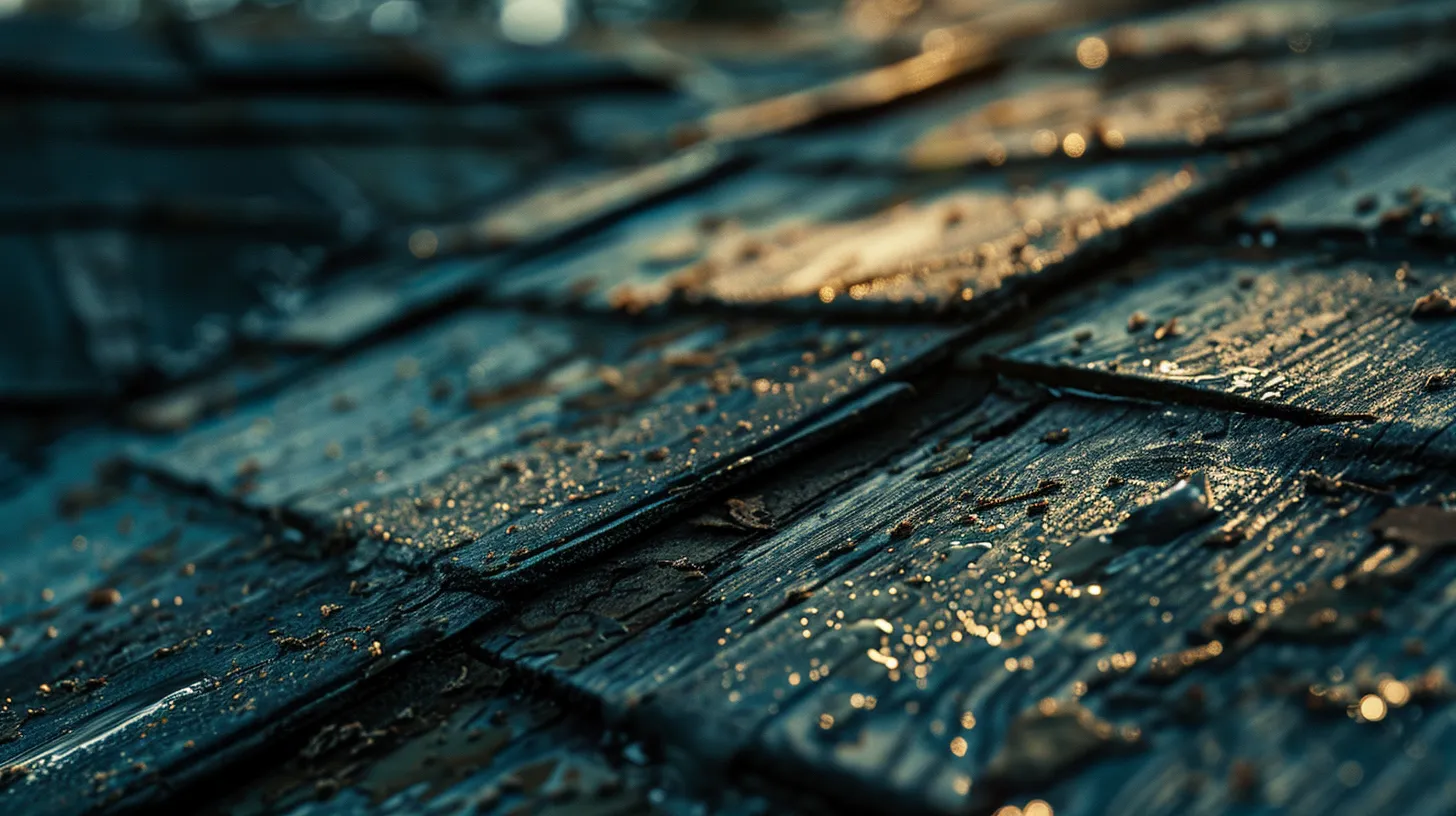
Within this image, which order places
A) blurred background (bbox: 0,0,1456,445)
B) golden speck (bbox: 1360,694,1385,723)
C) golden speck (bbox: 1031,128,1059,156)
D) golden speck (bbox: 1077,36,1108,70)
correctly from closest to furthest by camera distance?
golden speck (bbox: 1360,694,1385,723)
golden speck (bbox: 1031,128,1059,156)
blurred background (bbox: 0,0,1456,445)
golden speck (bbox: 1077,36,1108,70)

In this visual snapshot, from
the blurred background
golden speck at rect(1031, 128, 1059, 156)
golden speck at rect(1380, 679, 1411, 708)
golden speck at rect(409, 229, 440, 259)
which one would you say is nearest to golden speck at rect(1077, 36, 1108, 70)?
the blurred background

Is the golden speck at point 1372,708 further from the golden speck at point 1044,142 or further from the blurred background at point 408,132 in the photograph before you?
the golden speck at point 1044,142

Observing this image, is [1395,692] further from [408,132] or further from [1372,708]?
[408,132]

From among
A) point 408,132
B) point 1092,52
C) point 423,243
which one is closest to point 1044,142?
point 1092,52

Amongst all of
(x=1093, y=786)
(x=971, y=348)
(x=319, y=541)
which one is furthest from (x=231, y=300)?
(x=1093, y=786)

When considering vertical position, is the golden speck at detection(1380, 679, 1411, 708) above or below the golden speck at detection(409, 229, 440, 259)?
below

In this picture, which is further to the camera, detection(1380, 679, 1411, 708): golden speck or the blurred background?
the blurred background

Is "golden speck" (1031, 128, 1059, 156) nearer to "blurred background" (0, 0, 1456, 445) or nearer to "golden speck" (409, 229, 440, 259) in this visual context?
"blurred background" (0, 0, 1456, 445)

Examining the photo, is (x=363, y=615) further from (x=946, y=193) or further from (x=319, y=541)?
(x=946, y=193)

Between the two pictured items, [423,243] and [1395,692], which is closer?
[1395,692]
